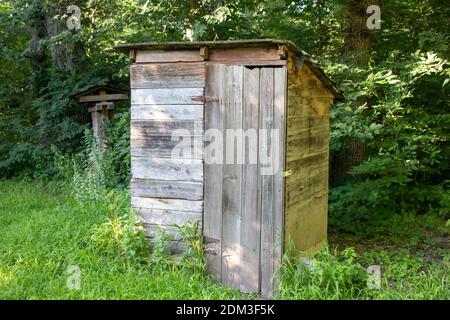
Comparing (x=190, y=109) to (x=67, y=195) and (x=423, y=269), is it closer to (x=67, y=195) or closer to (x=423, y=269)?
(x=423, y=269)

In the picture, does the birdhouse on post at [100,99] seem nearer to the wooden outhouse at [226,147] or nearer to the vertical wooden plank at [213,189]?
the wooden outhouse at [226,147]

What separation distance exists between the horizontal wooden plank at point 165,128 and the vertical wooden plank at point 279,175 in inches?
33.9

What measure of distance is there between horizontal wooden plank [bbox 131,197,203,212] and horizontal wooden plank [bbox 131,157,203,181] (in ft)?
0.82

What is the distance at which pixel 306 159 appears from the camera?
5898mm

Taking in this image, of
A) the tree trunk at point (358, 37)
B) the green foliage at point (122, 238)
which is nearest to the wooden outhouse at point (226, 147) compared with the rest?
the green foliage at point (122, 238)

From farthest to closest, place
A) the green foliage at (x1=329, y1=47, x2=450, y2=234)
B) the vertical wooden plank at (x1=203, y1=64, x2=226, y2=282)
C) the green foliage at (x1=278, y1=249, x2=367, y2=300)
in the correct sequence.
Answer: the green foliage at (x1=329, y1=47, x2=450, y2=234) → the vertical wooden plank at (x1=203, y1=64, x2=226, y2=282) → the green foliage at (x1=278, y1=249, x2=367, y2=300)

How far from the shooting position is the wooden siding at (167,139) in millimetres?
5336

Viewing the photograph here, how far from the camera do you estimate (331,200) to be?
9.05m

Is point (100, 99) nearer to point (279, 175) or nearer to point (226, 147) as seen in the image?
point (226, 147)

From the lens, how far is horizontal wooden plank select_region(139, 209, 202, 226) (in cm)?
538

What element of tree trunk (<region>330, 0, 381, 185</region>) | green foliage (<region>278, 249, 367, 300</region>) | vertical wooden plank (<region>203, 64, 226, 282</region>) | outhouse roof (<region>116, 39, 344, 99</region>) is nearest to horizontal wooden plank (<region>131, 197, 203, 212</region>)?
vertical wooden plank (<region>203, 64, 226, 282</region>)

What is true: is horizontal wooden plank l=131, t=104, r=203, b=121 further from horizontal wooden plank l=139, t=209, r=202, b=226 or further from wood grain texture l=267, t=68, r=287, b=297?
horizontal wooden plank l=139, t=209, r=202, b=226
